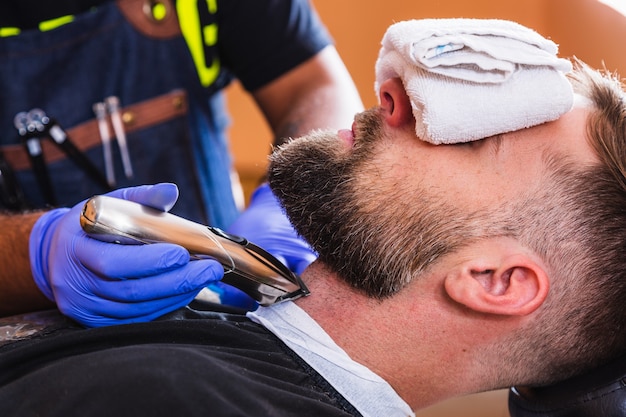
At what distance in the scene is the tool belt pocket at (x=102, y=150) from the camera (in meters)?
1.50

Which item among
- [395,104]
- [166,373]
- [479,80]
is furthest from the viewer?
[395,104]

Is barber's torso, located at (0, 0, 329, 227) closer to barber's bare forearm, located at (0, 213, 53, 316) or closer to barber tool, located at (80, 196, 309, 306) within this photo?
barber's bare forearm, located at (0, 213, 53, 316)

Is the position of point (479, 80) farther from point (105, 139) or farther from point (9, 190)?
point (9, 190)

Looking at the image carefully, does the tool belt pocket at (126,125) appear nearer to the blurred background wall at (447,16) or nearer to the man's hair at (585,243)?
the blurred background wall at (447,16)

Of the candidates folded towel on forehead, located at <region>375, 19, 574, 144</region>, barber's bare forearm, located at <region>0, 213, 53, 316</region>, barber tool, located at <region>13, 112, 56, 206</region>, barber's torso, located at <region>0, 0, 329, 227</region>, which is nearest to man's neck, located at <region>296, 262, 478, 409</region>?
folded towel on forehead, located at <region>375, 19, 574, 144</region>

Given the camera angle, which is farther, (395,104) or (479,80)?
(395,104)

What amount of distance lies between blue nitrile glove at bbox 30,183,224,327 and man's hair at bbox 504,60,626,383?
1.48 feet

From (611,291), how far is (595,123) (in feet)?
0.77

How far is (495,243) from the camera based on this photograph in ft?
3.32

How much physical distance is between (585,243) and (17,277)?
870 mm

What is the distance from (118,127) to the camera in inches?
59.5

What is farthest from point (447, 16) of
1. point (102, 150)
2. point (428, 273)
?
point (428, 273)

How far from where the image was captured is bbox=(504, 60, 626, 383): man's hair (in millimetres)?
1014

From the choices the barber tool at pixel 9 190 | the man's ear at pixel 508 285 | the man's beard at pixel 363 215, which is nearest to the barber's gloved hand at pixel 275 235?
the man's beard at pixel 363 215
